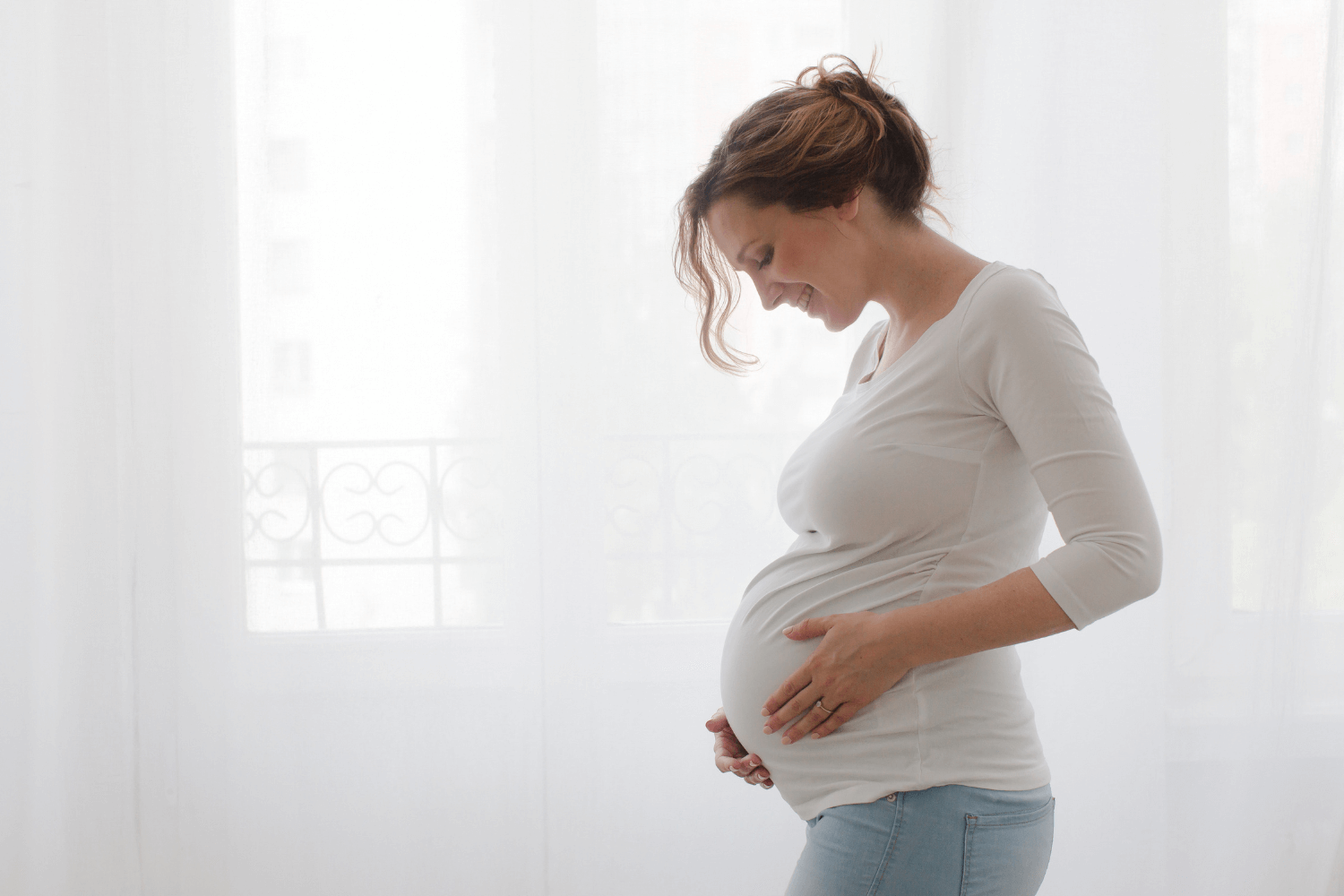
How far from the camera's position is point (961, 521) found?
2.41 feet

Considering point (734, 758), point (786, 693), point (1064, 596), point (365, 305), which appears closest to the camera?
point (1064, 596)

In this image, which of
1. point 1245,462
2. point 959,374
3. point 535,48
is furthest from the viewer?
point 1245,462

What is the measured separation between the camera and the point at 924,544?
0.74 meters

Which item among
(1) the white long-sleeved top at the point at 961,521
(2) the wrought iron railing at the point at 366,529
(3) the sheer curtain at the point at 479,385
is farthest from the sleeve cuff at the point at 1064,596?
(2) the wrought iron railing at the point at 366,529

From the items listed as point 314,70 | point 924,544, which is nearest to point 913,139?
point 924,544

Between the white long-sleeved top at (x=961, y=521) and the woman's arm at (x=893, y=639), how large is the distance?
0.06 ft

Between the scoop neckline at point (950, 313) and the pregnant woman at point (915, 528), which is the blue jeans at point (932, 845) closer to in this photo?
the pregnant woman at point (915, 528)

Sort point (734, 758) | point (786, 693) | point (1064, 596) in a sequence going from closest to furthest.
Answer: point (1064, 596)
point (786, 693)
point (734, 758)

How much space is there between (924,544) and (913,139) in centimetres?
36

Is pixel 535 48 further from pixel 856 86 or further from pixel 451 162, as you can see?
pixel 856 86

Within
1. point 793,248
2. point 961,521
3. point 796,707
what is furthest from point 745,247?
point 796,707

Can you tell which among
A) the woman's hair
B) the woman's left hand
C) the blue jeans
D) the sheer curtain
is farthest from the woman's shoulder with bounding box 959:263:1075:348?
the sheer curtain

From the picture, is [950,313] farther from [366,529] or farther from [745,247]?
[366,529]

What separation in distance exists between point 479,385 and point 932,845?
911 millimetres
